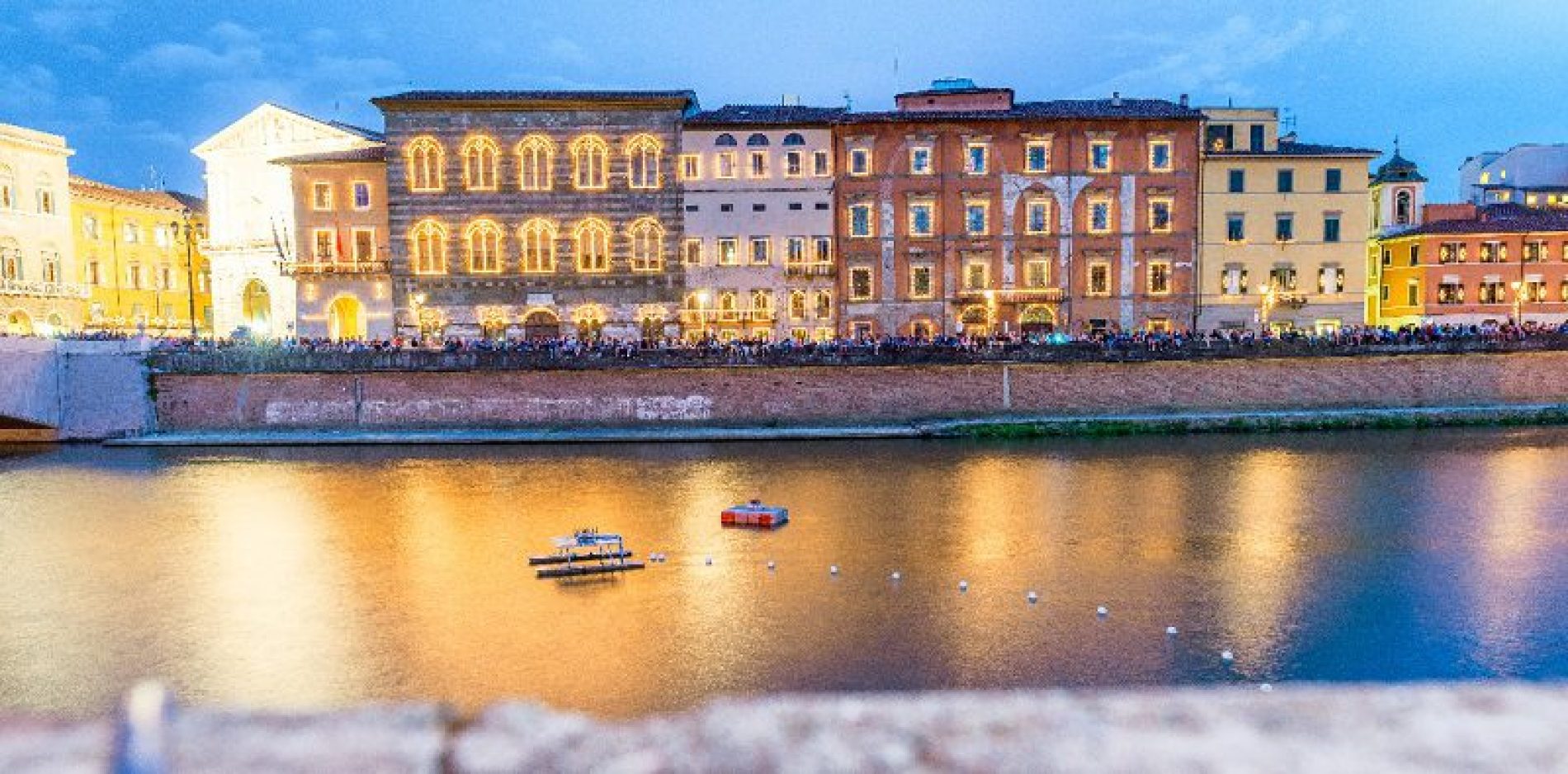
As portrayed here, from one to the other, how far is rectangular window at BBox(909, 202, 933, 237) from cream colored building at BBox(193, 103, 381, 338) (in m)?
26.2

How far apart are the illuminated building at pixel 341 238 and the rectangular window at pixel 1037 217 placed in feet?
99.0

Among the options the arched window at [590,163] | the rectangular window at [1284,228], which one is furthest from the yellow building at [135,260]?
the rectangular window at [1284,228]

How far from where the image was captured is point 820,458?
109ft

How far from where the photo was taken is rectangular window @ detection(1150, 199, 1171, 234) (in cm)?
4866

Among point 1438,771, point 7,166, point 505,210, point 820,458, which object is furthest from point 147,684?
point 7,166

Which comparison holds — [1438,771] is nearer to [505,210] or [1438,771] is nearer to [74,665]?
[74,665]

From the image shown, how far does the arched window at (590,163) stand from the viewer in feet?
156

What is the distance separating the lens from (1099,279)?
161 ft

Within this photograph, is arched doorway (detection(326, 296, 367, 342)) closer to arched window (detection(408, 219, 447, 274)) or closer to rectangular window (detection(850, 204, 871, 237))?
arched window (detection(408, 219, 447, 274))

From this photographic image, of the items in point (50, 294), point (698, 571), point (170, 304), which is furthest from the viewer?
point (170, 304)

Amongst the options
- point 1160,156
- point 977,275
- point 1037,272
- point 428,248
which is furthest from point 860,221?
point 428,248

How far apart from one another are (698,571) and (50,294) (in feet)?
161

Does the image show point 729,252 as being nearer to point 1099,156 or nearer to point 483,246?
point 483,246

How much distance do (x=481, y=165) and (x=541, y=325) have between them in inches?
306
